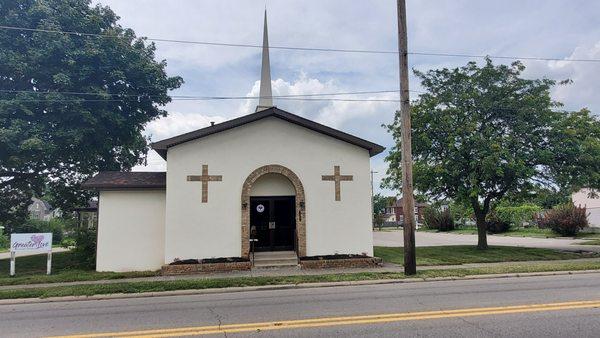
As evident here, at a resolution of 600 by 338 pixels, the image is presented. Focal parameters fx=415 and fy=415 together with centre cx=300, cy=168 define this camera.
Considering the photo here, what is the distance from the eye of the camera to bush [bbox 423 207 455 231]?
48.5 meters

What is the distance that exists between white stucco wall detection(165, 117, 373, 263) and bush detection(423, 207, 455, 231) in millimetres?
33858

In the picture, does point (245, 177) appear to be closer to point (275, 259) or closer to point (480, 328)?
point (275, 259)

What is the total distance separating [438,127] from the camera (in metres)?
19.8

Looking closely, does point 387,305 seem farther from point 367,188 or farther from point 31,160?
point 31,160

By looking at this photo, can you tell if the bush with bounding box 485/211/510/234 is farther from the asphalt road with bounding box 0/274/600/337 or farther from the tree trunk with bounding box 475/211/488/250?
the asphalt road with bounding box 0/274/600/337

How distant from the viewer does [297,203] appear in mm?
16062

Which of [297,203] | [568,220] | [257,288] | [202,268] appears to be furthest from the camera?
[568,220]

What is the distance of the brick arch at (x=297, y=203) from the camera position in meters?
15.5

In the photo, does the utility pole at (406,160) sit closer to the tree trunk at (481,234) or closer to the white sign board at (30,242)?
the tree trunk at (481,234)

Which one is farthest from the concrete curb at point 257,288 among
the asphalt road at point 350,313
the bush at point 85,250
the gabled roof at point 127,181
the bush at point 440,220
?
the bush at point 440,220

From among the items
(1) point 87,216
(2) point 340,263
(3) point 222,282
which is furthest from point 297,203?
(1) point 87,216

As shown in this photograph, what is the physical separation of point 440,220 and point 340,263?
37068mm

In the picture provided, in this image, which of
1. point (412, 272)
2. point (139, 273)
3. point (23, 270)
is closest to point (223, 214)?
point (139, 273)

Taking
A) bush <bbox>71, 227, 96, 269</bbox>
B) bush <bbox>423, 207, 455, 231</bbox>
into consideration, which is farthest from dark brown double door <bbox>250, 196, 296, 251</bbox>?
bush <bbox>423, 207, 455, 231</bbox>
